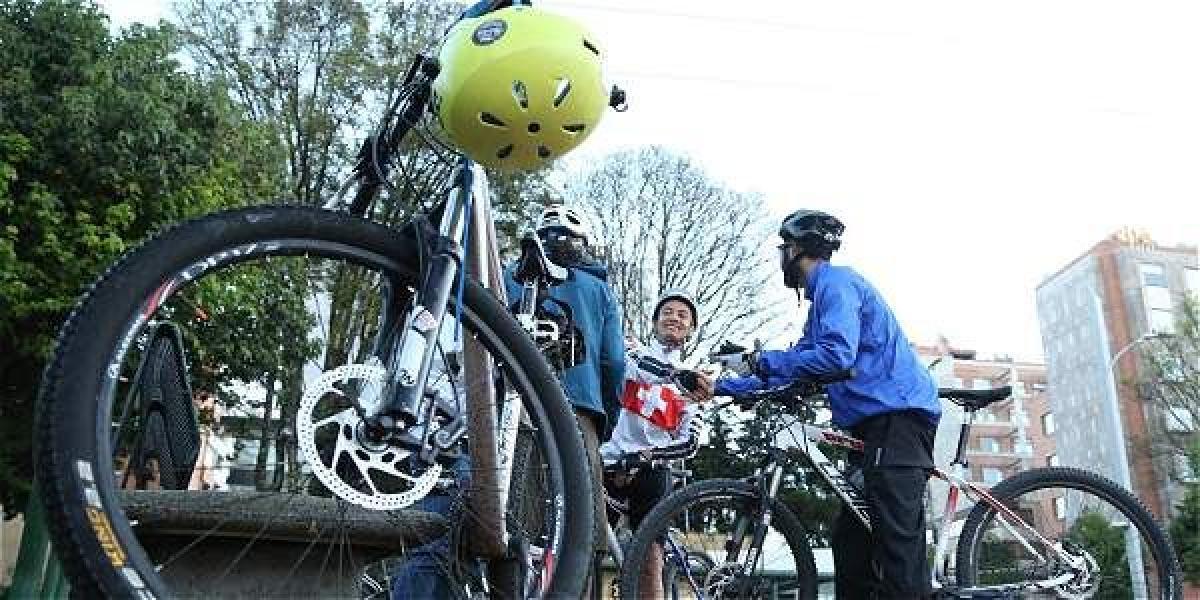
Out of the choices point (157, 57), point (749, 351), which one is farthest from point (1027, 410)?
point (749, 351)

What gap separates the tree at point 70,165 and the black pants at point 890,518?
37.1ft

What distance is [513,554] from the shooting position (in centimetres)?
265

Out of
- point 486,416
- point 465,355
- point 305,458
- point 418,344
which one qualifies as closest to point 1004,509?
point 486,416

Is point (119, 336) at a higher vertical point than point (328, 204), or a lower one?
lower

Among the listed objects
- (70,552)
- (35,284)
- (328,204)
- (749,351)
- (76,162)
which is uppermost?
(76,162)

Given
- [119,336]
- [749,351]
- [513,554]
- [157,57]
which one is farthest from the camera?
[157,57]

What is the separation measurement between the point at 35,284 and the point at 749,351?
12.3 metres

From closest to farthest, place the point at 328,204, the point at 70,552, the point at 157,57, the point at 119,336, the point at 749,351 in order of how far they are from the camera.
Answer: the point at 70,552 → the point at 119,336 → the point at 328,204 → the point at 749,351 → the point at 157,57

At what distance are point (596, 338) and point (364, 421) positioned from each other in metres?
2.39

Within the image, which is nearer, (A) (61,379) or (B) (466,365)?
(A) (61,379)

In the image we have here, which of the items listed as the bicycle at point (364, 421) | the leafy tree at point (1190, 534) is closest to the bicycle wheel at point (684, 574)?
the bicycle at point (364, 421)

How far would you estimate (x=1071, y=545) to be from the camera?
4668 mm

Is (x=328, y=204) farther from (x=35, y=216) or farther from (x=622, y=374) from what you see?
(x=35, y=216)

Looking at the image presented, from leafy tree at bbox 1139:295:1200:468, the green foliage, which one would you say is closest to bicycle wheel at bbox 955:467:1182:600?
the green foliage
